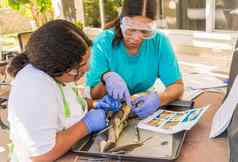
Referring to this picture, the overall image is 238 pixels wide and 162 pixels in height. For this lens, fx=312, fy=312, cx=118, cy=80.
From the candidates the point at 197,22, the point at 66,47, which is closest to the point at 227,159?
the point at 66,47

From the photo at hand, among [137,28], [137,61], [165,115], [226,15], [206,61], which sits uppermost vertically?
[137,28]

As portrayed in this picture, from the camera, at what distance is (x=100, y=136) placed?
109 centimetres

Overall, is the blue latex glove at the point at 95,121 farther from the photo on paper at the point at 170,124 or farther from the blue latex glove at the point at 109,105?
the photo on paper at the point at 170,124

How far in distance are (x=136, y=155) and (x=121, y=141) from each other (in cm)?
12

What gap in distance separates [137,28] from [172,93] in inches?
13.4

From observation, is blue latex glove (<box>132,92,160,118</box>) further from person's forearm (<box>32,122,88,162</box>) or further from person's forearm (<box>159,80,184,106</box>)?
person's forearm (<box>32,122,88,162</box>)

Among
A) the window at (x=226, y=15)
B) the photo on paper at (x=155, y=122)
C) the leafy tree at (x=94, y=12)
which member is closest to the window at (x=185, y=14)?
the window at (x=226, y=15)

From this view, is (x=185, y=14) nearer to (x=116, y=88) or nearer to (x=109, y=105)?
(x=116, y=88)

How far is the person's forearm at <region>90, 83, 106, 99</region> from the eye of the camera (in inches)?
59.7

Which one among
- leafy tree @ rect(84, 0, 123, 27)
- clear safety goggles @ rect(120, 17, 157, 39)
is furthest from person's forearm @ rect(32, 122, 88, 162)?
leafy tree @ rect(84, 0, 123, 27)

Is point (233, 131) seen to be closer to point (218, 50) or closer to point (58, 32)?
point (58, 32)

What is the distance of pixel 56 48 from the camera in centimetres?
96

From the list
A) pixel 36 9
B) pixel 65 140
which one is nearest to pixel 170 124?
pixel 65 140

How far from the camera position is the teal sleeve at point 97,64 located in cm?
158
